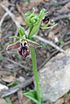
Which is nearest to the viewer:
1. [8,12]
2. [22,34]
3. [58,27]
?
[22,34]

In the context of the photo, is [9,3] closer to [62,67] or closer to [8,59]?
[8,59]

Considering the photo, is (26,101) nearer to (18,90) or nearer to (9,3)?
(18,90)

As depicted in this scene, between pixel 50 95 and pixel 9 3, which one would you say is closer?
pixel 50 95

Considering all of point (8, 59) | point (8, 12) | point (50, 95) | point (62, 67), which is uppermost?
point (8, 12)

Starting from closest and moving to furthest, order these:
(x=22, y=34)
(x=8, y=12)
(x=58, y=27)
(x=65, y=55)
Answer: (x=22, y=34)
(x=65, y=55)
(x=58, y=27)
(x=8, y=12)

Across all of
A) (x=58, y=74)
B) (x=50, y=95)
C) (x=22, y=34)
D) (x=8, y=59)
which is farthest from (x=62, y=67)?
(x=22, y=34)

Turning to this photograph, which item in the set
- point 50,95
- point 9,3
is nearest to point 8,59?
point 50,95

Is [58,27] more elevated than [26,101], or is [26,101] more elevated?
[58,27]

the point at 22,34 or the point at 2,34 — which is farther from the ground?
the point at 2,34

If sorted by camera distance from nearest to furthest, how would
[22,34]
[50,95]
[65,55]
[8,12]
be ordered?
1. [22,34]
2. [50,95]
3. [65,55]
4. [8,12]
